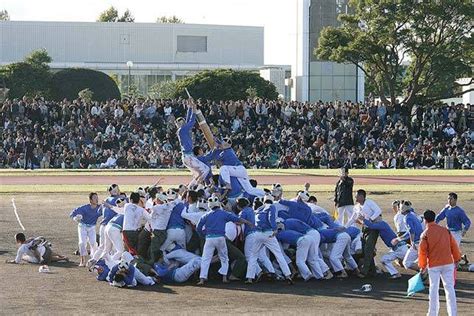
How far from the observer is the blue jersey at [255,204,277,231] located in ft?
65.5

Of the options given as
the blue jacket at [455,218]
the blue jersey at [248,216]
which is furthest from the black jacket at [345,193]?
the blue jersey at [248,216]

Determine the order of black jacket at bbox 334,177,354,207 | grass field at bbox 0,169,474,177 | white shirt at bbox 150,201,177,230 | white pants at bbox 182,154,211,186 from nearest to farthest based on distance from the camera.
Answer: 1. white shirt at bbox 150,201,177,230
2. white pants at bbox 182,154,211,186
3. black jacket at bbox 334,177,354,207
4. grass field at bbox 0,169,474,177

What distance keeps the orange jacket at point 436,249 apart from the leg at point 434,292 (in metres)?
0.10

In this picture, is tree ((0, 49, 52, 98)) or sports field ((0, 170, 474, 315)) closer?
sports field ((0, 170, 474, 315))

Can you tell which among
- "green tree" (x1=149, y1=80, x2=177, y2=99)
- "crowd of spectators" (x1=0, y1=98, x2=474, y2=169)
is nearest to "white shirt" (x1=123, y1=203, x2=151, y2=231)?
"crowd of spectators" (x1=0, y1=98, x2=474, y2=169)

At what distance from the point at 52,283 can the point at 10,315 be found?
3.36 m

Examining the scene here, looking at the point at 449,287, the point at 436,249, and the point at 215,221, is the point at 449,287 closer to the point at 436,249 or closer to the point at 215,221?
the point at 436,249

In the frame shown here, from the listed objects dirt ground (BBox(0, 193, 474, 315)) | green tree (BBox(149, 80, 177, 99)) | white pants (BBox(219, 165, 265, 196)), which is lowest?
dirt ground (BBox(0, 193, 474, 315))

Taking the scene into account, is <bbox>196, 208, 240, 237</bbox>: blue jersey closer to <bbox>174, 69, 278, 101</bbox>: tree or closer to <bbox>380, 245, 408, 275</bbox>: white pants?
<bbox>380, 245, 408, 275</bbox>: white pants

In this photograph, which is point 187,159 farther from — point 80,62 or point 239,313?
point 80,62

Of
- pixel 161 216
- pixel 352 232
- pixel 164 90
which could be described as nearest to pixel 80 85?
pixel 164 90

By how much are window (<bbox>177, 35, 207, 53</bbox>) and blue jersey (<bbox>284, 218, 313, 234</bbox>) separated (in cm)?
9875

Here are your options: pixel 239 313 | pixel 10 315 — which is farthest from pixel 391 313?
pixel 10 315

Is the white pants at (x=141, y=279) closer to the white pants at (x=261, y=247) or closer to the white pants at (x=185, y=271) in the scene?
the white pants at (x=185, y=271)
